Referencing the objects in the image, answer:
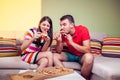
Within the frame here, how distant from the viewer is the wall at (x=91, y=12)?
144 inches

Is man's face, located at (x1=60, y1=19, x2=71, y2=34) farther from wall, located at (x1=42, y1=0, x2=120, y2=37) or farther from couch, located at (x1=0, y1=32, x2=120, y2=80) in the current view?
wall, located at (x1=42, y1=0, x2=120, y2=37)

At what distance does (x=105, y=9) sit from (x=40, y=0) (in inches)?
44.8

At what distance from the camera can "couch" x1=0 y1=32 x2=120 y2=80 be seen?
238cm

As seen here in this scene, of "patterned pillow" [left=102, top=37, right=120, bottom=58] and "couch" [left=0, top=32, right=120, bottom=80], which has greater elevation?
"patterned pillow" [left=102, top=37, right=120, bottom=58]

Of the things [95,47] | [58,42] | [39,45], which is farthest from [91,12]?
[39,45]

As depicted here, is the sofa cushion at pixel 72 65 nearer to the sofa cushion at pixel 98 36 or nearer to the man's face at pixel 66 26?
the man's face at pixel 66 26

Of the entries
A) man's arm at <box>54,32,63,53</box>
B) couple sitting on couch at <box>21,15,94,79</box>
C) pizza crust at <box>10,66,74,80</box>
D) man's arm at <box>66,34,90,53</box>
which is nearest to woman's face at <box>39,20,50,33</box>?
couple sitting on couch at <box>21,15,94,79</box>

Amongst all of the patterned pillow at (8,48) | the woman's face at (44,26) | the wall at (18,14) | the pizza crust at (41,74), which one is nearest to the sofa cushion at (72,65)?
the woman's face at (44,26)

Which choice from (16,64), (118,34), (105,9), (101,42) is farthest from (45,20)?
(118,34)

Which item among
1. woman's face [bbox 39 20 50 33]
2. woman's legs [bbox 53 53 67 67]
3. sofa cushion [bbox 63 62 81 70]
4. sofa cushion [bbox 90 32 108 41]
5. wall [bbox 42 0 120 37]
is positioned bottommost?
sofa cushion [bbox 63 62 81 70]

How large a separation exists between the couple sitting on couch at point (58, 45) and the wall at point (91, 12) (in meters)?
0.64

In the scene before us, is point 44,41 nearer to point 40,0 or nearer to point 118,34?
point 40,0

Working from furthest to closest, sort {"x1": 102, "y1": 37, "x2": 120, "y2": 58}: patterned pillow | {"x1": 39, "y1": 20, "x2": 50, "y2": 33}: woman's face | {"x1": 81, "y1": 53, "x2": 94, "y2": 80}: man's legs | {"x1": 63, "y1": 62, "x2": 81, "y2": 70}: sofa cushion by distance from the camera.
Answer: {"x1": 102, "y1": 37, "x2": 120, "y2": 58}: patterned pillow → {"x1": 39, "y1": 20, "x2": 50, "y2": 33}: woman's face → {"x1": 63, "y1": 62, "x2": 81, "y2": 70}: sofa cushion → {"x1": 81, "y1": 53, "x2": 94, "y2": 80}: man's legs

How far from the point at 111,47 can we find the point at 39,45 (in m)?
1.08
